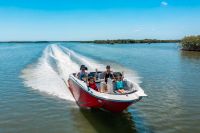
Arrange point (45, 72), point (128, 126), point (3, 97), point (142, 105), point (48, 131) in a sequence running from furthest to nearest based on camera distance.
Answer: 1. point (45, 72)
2. point (3, 97)
3. point (142, 105)
4. point (128, 126)
5. point (48, 131)

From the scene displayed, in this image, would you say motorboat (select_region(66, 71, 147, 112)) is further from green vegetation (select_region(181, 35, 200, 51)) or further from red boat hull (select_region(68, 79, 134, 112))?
green vegetation (select_region(181, 35, 200, 51))

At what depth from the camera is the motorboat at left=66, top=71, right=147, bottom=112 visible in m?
9.34

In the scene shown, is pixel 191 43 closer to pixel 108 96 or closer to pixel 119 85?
pixel 119 85

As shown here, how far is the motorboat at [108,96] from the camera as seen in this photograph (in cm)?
934

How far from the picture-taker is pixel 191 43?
52750mm

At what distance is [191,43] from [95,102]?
46333 mm

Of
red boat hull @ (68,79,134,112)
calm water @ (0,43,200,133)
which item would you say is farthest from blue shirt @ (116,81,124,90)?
red boat hull @ (68,79,134,112)

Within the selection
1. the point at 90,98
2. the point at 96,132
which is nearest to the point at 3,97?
the point at 90,98

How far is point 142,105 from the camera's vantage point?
1205 cm

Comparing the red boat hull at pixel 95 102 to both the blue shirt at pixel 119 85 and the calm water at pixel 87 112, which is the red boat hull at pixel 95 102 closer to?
the calm water at pixel 87 112

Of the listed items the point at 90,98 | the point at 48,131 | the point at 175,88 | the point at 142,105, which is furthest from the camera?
the point at 175,88

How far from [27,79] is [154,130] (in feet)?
35.4

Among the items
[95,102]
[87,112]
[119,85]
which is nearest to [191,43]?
[119,85]

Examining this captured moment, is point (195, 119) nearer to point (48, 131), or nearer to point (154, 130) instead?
point (154, 130)
